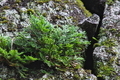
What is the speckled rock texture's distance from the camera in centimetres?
421

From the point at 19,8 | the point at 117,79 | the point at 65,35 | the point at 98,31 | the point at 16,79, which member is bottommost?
the point at 117,79

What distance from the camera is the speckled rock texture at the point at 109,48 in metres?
4.21

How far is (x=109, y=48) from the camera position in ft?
15.3

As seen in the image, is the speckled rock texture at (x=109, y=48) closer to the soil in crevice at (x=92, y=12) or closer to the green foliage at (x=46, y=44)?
the soil in crevice at (x=92, y=12)

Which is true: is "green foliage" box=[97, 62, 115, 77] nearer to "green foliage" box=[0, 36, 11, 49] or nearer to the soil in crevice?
the soil in crevice

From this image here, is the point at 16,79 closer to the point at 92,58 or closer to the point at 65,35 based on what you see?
the point at 65,35

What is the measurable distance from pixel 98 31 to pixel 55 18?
149 centimetres

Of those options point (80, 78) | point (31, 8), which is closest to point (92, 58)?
point (80, 78)

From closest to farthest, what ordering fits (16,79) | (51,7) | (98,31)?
(16,79), (98,31), (51,7)

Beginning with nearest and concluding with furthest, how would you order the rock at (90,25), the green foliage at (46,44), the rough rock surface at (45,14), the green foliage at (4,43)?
the green foliage at (4,43)
the green foliage at (46,44)
the rough rock surface at (45,14)
the rock at (90,25)

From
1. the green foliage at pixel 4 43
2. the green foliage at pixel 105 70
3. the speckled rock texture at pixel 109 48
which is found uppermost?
the green foliage at pixel 4 43

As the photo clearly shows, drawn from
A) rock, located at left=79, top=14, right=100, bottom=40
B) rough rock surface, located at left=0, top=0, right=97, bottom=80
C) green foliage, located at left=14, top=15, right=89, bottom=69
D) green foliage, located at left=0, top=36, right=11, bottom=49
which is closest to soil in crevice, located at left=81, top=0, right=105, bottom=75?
rock, located at left=79, top=14, right=100, bottom=40

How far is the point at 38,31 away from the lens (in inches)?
156

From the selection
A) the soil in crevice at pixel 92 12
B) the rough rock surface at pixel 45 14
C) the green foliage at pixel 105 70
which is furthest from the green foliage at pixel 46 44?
the soil in crevice at pixel 92 12
